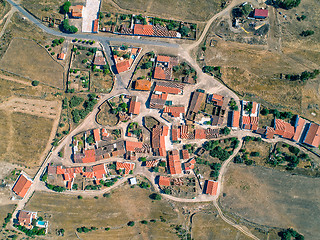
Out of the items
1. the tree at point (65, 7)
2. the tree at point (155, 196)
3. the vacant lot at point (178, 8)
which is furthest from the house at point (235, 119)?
the tree at point (65, 7)

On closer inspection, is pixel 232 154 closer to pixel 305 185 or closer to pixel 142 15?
pixel 305 185

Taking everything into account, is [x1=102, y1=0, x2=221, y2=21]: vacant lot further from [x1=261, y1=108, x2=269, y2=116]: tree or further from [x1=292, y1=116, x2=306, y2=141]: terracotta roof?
[x1=292, y1=116, x2=306, y2=141]: terracotta roof

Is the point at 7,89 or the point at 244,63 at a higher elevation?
the point at 244,63

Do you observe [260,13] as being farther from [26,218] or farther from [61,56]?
[26,218]

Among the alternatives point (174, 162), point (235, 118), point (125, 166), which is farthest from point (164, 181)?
point (235, 118)

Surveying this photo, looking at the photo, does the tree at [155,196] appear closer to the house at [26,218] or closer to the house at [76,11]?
the house at [26,218]

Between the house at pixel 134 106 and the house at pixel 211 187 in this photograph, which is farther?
the house at pixel 134 106

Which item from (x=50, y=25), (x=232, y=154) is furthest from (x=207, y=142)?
(x=50, y=25)
